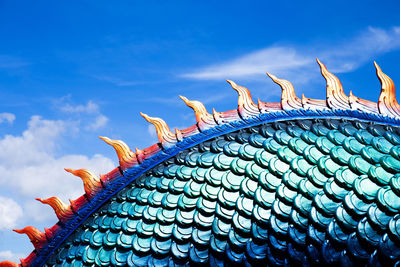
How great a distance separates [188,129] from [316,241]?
1940 millimetres

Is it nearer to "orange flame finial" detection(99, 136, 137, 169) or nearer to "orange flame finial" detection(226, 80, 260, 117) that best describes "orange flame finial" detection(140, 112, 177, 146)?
"orange flame finial" detection(99, 136, 137, 169)

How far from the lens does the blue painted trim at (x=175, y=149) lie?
586 cm

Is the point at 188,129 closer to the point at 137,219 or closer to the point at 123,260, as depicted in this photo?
the point at 137,219

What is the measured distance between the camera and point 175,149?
20.6 feet

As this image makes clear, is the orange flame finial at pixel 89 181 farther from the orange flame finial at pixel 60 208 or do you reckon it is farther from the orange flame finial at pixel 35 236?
the orange flame finial at pixel 35 236

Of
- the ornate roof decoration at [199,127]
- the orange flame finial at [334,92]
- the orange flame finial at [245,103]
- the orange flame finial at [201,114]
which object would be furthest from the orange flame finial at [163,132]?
the orange flame finial at [334,92]

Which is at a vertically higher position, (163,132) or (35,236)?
(163,132)

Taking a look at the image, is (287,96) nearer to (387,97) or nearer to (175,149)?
(387,97)

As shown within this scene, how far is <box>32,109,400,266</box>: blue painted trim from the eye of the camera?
5855 mm

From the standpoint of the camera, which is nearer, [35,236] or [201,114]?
[201,114]

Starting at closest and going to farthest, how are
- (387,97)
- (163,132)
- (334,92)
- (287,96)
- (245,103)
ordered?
(387,97) < (334,92) < (287,96) < (245,103) < (163,132)

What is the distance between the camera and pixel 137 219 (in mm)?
6020

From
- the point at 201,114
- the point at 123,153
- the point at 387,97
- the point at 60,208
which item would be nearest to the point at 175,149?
the point at 201,114

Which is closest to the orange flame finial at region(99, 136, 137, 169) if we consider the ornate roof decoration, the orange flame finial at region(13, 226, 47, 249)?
the ornate roof decoration
